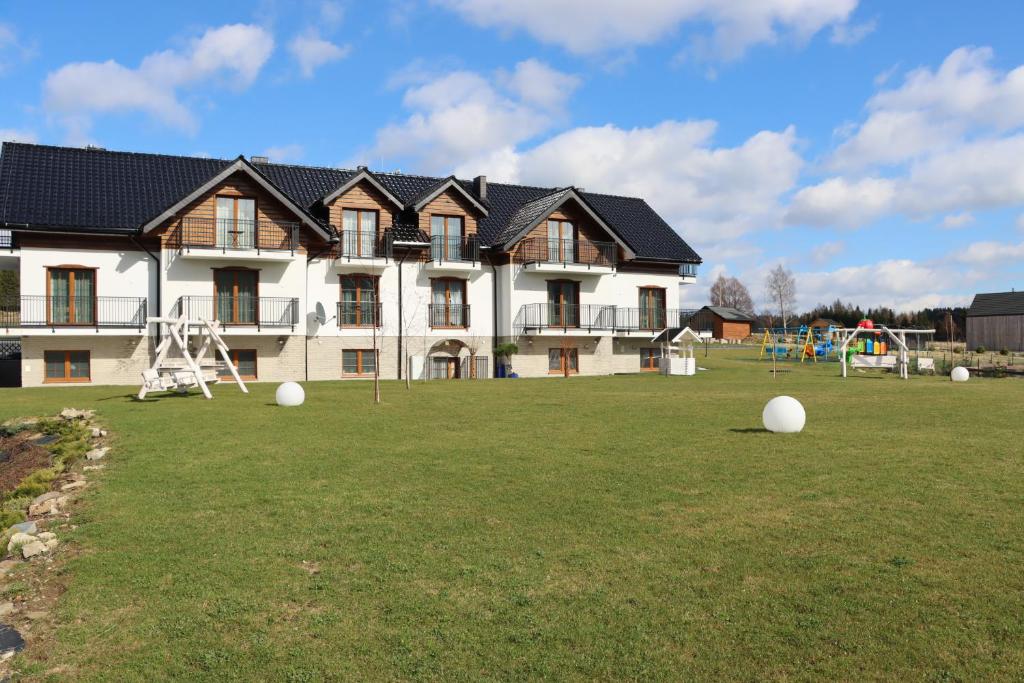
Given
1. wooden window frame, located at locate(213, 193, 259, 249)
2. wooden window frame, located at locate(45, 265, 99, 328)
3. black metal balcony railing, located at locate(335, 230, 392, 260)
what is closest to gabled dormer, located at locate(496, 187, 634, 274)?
black metal balcony railing, located at locate(335, 230, 392, 260)

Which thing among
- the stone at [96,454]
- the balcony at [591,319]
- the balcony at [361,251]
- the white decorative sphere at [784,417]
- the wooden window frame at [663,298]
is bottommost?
the stone at [96,454]

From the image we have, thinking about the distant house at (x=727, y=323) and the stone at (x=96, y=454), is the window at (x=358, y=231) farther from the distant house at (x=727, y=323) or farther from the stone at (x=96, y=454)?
the distant house at (x=727, y=323)

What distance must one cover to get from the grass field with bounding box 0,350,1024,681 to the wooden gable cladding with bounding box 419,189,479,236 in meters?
20.4

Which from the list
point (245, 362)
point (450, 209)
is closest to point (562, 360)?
point (450, 209)

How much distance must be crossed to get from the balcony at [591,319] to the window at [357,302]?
21.3 feet

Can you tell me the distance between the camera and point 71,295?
27.2 metres

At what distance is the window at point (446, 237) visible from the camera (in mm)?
32531

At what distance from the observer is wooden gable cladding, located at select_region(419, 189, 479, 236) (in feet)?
106

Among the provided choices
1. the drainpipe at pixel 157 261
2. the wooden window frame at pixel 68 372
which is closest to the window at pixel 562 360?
the drainpipe at pixel 157 261

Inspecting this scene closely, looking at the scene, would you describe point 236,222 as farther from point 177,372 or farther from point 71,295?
point 177,372

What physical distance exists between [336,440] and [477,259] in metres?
20.7

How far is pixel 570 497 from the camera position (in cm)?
863

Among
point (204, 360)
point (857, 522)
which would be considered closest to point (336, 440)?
point (857, 522)

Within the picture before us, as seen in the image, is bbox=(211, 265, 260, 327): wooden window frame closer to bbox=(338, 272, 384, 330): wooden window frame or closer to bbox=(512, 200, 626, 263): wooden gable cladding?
bbox=(338, 272, 384, 330): wooden window frame
